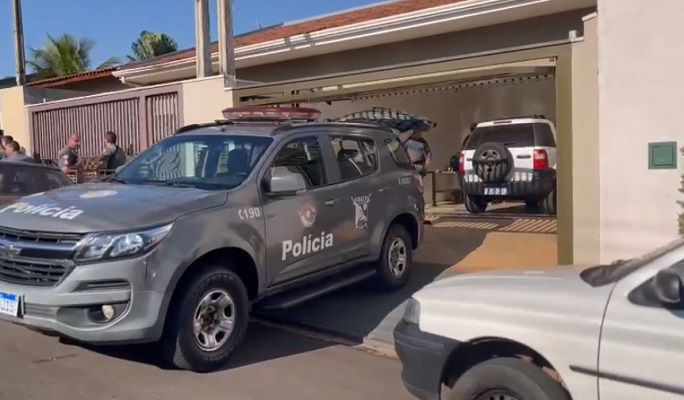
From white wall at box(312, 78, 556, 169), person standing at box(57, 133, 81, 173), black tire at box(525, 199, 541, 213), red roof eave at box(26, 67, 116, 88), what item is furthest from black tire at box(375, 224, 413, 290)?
red roof eave at box(26, 67, 116, 88)

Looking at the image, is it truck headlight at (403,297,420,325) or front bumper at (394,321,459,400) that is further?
truck headlight at (403,297,420,325)

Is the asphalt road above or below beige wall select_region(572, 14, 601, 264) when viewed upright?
below

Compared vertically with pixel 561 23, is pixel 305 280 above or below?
below

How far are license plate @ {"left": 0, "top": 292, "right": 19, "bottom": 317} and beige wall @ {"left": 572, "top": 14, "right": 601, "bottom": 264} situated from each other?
213 inches

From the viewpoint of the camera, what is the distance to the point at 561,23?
11875 mm

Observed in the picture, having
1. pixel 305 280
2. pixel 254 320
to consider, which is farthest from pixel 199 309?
pixel 254 320

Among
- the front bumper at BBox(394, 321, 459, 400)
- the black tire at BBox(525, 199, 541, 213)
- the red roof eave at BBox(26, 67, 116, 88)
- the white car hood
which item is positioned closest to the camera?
the white car hood

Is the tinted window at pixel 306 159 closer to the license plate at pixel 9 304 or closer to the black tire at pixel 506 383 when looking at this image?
the license plate at pixel 9 304

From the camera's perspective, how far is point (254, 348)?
21.8 feet

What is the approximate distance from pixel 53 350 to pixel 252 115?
9.97 feet

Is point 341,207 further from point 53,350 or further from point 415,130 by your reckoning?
point 415,130

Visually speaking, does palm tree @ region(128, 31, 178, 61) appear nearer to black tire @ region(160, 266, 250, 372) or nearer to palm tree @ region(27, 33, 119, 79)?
palm tree @ region(27, 33, 119, 79)

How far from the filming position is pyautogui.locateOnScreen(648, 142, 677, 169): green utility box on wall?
719 cm

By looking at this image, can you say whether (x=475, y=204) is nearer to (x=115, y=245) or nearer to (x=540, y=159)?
(x=540, y=159)
